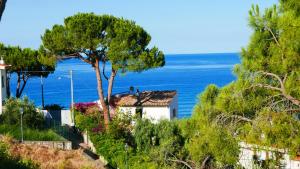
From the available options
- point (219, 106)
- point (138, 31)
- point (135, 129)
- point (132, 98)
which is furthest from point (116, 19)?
point (219, 106)

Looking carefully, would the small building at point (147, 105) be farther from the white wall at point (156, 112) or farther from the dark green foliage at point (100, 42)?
the dark green foliage at point (100, 42)

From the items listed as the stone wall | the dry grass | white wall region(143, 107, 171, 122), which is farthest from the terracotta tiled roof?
the dry grass

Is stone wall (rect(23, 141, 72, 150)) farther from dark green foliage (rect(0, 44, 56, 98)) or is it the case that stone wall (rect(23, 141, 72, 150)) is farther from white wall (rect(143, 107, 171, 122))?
dark green foliage (rect(0, 44, 56, 98))

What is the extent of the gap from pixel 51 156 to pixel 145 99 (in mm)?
14387

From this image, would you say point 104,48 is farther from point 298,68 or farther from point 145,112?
point 298,68

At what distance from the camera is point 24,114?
24891 mm

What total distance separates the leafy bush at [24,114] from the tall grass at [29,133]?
2.41ft

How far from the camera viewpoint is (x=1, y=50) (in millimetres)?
38125

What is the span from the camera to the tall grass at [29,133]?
907 inches

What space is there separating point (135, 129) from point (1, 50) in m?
15.3

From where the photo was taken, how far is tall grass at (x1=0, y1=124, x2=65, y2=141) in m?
23.0

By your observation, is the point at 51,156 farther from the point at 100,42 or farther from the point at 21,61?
the point at 21,61

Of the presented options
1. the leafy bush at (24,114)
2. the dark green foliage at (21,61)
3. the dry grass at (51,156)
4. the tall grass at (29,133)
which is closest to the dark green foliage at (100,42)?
the leafy bush at (24,114)

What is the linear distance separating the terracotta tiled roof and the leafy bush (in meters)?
8.65
